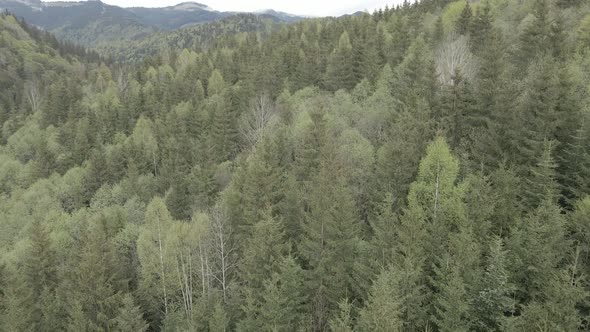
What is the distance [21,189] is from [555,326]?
3748 inches

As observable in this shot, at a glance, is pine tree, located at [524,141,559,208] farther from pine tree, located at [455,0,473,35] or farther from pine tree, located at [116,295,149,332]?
pine tree, located at [455,0,473,35]

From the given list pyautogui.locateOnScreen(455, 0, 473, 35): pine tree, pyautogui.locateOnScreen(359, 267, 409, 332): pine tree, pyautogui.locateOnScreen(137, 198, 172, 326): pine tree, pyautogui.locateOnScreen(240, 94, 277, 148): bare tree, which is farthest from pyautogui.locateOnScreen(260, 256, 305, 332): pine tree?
pyautogui.locateOnScreen(455, 0, 473, 35): pine tree

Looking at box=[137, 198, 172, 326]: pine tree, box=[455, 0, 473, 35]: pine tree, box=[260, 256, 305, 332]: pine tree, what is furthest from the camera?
box=[455, 0, 473, 35]: pine tree

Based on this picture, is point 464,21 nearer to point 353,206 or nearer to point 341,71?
point 341,71

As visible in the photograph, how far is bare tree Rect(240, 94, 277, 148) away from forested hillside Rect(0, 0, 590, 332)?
21.1 inches

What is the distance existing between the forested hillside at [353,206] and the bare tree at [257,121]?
0.54 meters

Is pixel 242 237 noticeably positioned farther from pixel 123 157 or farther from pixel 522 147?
pixel 123 157

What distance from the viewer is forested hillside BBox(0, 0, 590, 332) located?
25.8m

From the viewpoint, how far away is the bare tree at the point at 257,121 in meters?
63.2

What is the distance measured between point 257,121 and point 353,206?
34724 millimetres

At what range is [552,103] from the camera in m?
33.2

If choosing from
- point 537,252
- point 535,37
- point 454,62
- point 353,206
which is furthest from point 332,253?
point 535,37

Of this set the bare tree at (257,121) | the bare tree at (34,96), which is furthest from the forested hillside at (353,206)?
the bare tree at (34,96)

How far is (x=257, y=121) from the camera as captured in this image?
65.5 meters
